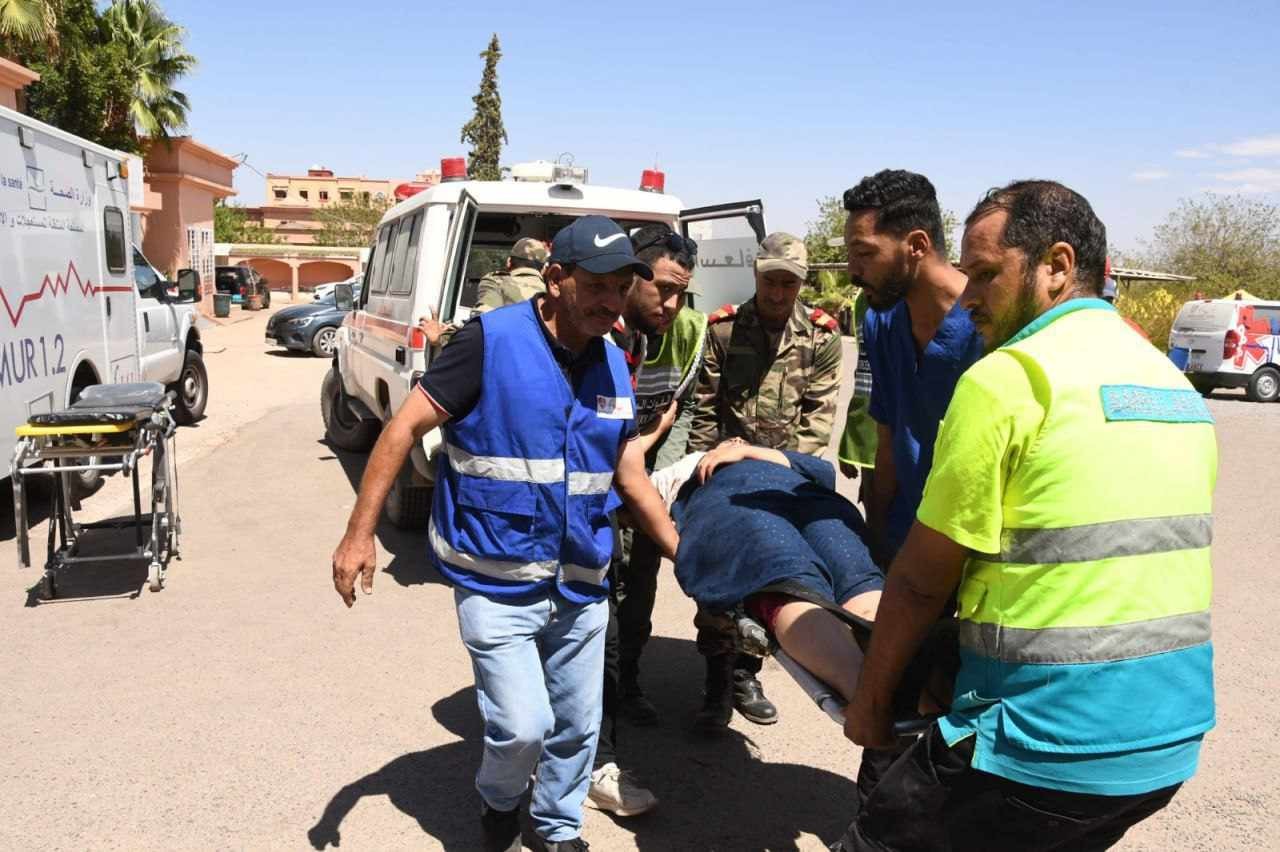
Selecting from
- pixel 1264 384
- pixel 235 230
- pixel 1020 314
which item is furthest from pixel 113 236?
pixel 235 230

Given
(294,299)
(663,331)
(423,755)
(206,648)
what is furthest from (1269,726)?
(294,299)

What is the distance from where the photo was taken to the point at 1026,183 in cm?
198

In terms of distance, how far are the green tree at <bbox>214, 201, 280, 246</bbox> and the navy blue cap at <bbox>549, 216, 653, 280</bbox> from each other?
5757cm

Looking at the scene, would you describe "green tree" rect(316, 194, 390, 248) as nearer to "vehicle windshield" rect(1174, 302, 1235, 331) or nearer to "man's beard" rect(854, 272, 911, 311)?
"vehicle windshield" rect(1174, 302, 1235, 331)

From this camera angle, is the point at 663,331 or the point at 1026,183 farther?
the point at 663,331

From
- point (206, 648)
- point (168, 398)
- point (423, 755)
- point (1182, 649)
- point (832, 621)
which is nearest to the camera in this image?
point (1182, 649)

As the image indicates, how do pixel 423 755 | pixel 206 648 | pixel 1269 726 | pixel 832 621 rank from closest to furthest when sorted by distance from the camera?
pixel 832 621
pixel 423 755
pixel 1269 726
pixel 206 648

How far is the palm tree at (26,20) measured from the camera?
22.1 meters

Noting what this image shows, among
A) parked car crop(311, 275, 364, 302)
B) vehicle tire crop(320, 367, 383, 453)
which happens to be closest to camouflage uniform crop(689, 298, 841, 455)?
parked car crop(311, 275, 364, 302)

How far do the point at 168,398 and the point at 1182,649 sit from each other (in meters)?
6.16

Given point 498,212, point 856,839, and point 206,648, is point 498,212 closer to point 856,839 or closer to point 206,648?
point 206,648

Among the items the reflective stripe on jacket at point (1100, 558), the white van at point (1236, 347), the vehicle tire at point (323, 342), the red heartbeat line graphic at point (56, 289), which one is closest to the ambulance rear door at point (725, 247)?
the reflective stripe on jacket at point (1100, 558)

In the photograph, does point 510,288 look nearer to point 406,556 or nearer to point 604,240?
point 406,556

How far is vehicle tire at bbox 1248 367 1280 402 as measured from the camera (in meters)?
18.5
